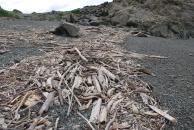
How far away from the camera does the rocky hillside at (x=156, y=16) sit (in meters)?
21.5

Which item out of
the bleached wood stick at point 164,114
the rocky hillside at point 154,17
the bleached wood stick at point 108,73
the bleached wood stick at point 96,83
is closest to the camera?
the bleached wood stick at point 164,114

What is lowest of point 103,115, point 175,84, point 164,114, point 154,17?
point 154,17

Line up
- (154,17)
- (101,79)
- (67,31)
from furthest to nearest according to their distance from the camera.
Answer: (154,17) → (67,31) → (101,79)

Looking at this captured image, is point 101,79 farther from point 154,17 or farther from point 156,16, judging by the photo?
point 156,16

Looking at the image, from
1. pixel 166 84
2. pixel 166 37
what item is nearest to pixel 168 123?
pixel 166 84

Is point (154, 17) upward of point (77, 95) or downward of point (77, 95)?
downward

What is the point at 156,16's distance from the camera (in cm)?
2255

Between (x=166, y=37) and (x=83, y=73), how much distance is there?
12.9m

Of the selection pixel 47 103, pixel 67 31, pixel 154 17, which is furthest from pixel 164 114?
pixel 154 17

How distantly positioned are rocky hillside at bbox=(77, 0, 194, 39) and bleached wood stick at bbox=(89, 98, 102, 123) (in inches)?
555

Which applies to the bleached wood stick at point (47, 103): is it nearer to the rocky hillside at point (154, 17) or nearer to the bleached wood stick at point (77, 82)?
the bleached wood stick at point (77, 82)

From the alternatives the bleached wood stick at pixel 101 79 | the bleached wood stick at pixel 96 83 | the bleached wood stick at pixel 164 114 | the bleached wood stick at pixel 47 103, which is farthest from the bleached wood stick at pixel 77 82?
the bleached wood stick at pixel 164 114

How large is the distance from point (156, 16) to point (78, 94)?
641 inches

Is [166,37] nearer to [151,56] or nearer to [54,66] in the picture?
[151,56]
